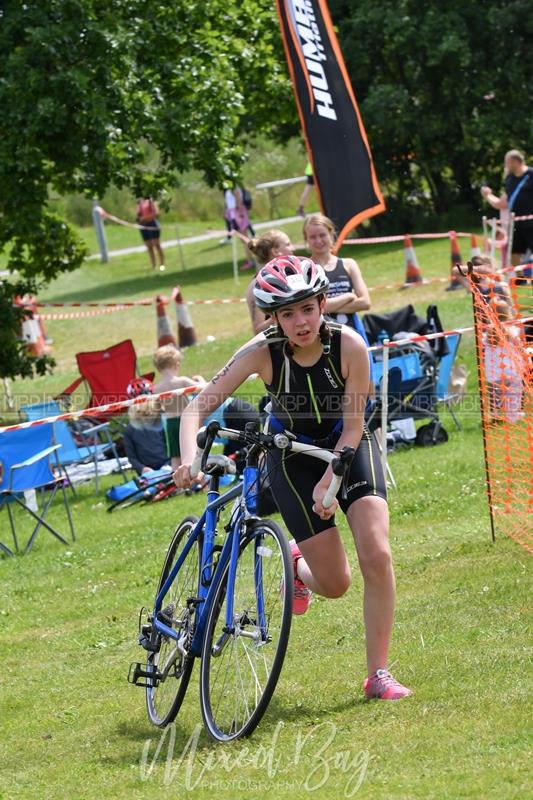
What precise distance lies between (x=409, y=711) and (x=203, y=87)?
12785 mm

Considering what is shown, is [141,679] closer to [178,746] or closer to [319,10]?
[178,746]

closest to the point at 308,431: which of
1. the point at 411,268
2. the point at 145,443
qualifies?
the point at 145,443

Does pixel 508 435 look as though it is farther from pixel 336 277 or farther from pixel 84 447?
pixel 84 447

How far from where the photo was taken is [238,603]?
17.9 feet

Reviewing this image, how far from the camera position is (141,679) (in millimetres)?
6738

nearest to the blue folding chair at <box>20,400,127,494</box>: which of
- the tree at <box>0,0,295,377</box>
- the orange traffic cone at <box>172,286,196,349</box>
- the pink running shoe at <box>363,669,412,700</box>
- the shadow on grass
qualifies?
the tree at <box>0,0,295,377</box>

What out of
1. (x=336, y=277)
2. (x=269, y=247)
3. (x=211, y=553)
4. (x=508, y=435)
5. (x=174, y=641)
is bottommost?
(x=508, y=435)

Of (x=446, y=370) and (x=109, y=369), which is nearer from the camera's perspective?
(x=446, y=370)

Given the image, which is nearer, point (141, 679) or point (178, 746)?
point (178, 746)

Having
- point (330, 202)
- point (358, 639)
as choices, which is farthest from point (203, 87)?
point (358, 639)

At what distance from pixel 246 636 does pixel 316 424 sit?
95 cm

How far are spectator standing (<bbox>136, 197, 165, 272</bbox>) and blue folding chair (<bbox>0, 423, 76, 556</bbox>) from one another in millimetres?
17124

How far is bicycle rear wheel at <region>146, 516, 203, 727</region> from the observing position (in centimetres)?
574

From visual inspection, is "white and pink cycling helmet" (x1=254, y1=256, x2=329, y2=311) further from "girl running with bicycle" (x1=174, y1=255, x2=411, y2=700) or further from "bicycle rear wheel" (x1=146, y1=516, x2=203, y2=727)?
"bicycle rear wheel" (x1=146, y1=516, x2=203, y2=727)
